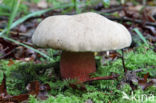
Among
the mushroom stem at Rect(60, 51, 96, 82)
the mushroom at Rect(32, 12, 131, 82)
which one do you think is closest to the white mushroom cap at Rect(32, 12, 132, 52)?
the mushroom at Rect(32, 12, 131, 82)

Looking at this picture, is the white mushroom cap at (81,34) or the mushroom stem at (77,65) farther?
the mushroom stem at (77,65)

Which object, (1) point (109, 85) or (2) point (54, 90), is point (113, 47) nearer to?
(1) point (109, 85)

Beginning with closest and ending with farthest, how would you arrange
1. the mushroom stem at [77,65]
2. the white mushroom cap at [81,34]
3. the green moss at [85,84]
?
the white mushroom cap at [81,34] < the green moss at [85,84] < the mushroom stem at [77,65]

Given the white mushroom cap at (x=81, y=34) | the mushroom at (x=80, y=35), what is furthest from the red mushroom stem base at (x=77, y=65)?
the white mushroom cap at (x=81, y=34)

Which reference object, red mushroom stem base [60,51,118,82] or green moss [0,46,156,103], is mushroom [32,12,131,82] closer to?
red mushroom stem base [60,51,118,82]

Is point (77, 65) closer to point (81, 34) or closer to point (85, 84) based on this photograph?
point (85, 84)

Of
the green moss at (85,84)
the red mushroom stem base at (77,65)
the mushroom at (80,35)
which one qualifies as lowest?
the green moss at (85,84)

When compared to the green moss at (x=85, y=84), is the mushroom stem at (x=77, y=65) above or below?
above

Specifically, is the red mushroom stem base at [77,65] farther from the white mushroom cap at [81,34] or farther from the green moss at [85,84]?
the white mushroom cap at [81,34]

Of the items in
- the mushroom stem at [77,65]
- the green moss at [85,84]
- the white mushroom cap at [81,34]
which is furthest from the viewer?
the mushroom stem at [77,65]
